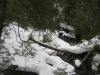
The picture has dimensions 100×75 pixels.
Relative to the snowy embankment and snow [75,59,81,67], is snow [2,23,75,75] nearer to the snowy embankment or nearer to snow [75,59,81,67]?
the snowy embankment

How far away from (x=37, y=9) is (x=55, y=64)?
2281mm

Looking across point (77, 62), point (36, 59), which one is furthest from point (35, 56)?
point (77, 62)

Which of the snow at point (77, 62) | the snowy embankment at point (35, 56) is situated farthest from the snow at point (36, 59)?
the snow at point (77, 62)

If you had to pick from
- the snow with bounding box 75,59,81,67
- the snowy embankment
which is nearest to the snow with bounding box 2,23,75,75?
the snowy embankment

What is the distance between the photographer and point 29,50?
7223mm

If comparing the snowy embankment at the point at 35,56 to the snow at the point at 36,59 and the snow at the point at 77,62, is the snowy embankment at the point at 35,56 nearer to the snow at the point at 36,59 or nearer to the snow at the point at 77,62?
the snow at the point at 36,59

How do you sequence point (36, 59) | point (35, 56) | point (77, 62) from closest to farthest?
point (36, 59)
point (35, 56)
point (77, 62)

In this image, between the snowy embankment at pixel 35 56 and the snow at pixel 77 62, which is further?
the snow at pixel 77 62

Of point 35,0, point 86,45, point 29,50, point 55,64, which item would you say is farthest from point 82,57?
point 35,0

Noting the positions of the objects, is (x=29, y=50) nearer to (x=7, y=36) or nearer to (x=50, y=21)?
(x=7, y=36)

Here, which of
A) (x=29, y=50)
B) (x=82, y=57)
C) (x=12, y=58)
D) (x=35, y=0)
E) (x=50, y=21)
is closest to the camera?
(x=35, y=0)

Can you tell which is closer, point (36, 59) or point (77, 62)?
point (36, 59)

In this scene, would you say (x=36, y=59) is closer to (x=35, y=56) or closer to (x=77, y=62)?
(x=35, y=56)

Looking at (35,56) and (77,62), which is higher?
(35,56)
